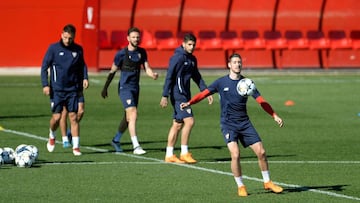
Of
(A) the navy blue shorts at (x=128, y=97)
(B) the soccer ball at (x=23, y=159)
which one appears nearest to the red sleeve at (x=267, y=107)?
(B) the soccer ball at (x=23, y=159)

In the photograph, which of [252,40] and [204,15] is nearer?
[252,40]

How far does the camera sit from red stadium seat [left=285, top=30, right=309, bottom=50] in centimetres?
4658

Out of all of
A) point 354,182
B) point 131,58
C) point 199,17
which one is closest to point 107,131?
point 131,58

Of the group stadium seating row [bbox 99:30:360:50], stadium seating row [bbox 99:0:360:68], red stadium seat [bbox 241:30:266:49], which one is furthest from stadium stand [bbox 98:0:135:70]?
red stadium seat [bbox 241:30:266:49]

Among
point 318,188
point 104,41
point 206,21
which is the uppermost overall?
point 206,21

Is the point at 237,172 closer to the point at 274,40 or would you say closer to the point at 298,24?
the point at 274,40

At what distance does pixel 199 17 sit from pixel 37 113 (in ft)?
65.4

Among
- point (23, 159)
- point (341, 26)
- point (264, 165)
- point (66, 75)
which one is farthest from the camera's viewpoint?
point (341, 26)

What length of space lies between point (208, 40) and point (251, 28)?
2432 mm

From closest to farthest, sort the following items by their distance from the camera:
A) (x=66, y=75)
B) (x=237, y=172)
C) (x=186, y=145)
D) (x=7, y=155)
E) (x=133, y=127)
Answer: (x=237, y=172) → (x=7, y=155) → (x=186, y=145) → (x=66, y=75) → (x=133, y=127)

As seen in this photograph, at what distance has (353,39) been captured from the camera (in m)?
47.3

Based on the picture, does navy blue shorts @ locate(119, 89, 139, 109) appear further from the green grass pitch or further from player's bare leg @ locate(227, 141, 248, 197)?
player's bare leg @ locate(227, 141, 248, 197)

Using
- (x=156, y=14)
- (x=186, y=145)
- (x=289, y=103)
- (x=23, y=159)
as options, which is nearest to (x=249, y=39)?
(x=156, y=14)

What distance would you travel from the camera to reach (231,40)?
1829 inches
